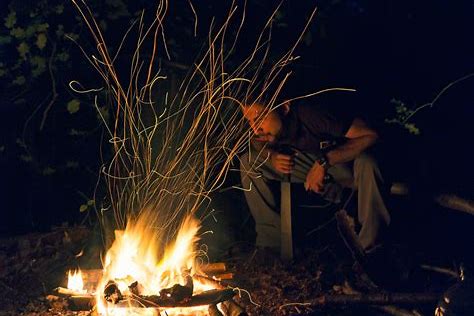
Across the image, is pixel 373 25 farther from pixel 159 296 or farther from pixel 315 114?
pixel 159 296

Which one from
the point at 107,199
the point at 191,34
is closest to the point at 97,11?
the point at 191,34

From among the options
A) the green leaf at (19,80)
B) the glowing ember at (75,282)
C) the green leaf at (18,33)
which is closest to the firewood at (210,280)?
the glowing ember at (75,282)

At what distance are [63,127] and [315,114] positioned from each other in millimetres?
2527

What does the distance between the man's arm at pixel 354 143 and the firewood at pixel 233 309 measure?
1.71 metres

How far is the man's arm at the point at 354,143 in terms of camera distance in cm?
586

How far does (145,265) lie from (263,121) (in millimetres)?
1703

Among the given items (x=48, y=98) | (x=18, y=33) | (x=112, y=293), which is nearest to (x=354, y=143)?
(x=112, y=293)

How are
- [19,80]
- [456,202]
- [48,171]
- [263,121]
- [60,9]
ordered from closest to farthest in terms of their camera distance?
[456,202], [263,121], [60,9], [19,80], [48,171]

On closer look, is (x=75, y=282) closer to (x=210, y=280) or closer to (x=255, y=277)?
(x=210, y=280)

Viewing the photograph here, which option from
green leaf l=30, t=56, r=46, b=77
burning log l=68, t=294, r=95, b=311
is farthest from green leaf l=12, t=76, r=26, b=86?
burning log l=68, t=294, r=95, b=311

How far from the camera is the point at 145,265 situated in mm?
5180

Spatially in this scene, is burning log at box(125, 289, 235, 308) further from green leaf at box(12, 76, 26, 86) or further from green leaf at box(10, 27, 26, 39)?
green leaf at box(10, 27, 26, 39)

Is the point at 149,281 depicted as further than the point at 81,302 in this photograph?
Yes

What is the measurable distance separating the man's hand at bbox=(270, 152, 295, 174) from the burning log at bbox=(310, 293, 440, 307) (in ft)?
4.56
